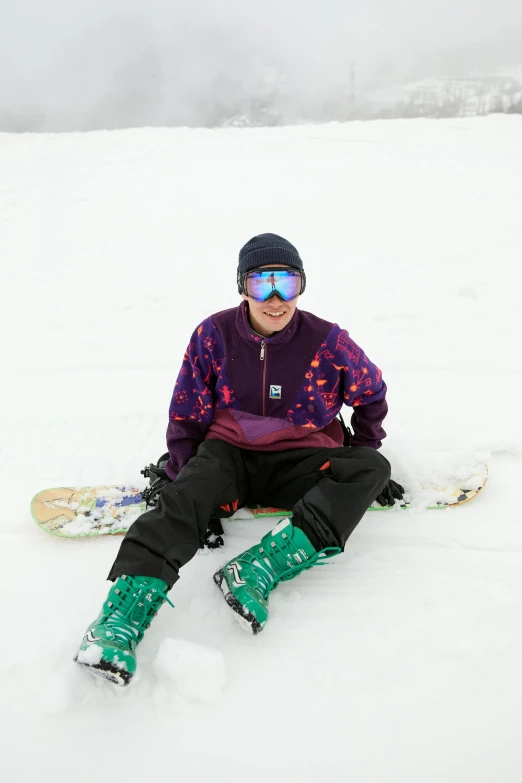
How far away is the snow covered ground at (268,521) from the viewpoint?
1536mm

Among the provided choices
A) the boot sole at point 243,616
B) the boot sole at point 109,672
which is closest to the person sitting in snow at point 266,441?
the boot sole at point 243,616

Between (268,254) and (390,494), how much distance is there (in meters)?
1.17

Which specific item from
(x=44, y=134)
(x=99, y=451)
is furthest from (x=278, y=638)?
(x=44, y=134)

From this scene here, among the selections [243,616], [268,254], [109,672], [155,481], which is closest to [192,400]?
[155,481]

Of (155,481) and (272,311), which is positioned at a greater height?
(272,311)

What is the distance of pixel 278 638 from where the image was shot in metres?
1.81

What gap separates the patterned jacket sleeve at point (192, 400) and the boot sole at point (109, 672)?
2.92ft

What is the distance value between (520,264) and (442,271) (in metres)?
0.75

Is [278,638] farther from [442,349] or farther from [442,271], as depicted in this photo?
[442,271]

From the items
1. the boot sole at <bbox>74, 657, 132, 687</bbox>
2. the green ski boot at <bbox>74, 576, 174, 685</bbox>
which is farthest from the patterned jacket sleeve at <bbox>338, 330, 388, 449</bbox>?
the boot sole at <bbox>74, 657, 132, 687</bbox>

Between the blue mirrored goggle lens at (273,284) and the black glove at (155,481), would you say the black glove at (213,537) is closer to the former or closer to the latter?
the black glove at (155,481)

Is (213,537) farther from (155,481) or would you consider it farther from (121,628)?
(121,628)

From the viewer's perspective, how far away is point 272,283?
1985 mm

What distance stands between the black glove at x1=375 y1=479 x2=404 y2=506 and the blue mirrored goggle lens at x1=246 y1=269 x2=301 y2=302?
0.97m
